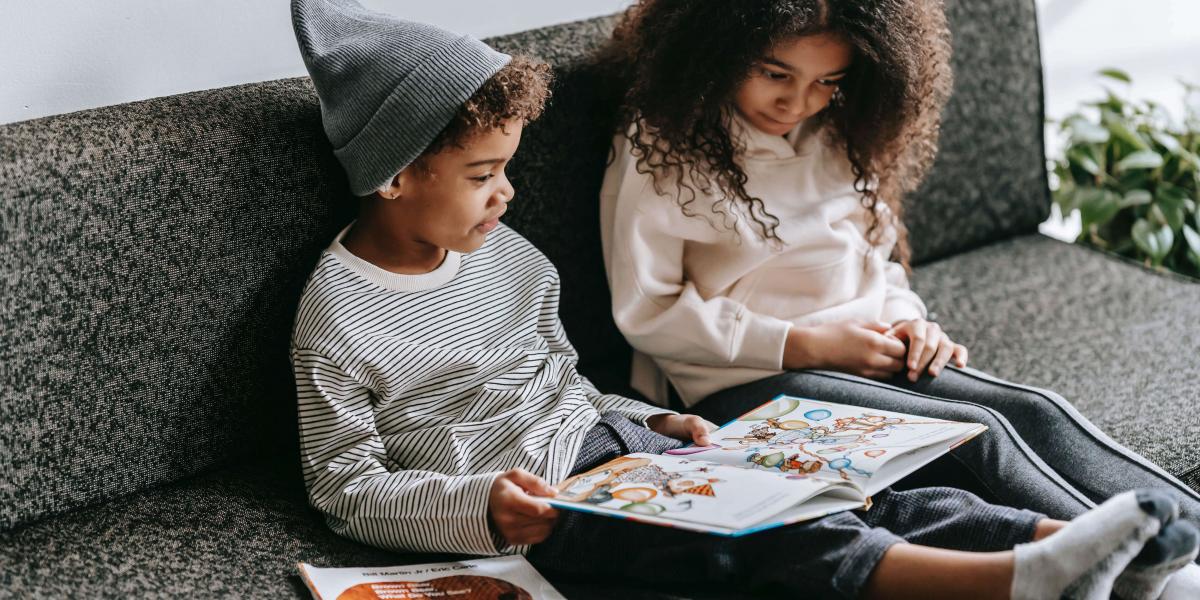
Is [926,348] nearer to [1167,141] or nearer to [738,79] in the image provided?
[738,79]

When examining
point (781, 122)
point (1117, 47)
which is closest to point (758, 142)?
point (781, 122)

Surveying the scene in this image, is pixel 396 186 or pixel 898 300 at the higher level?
pixel 396 186

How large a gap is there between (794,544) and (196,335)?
699 millimetres

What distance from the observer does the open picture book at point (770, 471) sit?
43.6 inches

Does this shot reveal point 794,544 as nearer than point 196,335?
Yes

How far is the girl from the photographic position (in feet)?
4.64

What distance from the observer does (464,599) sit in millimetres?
1159

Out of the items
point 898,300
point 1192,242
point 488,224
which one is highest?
point 488,224

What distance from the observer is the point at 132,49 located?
142 centimetres

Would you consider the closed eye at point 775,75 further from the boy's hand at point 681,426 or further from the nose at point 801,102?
the boy's hand at point 681,426

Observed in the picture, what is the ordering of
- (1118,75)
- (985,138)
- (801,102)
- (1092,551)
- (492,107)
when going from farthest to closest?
1. (1118,75)
2. (985,138)
3. (801,102)
4. (492,107)
5. (1092,551)

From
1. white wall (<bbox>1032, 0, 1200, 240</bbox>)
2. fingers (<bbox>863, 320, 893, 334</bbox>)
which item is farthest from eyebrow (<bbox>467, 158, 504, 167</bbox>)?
white wall (<bbox>1032, 0, 1200, 240</bbox>)

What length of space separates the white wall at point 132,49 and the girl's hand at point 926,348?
81 centimetres

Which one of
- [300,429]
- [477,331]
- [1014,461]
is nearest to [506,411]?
[477,331]
